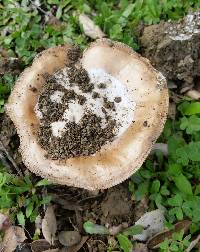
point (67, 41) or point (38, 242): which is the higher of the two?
point (67, 41)

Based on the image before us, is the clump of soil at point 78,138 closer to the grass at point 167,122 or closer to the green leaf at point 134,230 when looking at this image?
the grass at point 167,122

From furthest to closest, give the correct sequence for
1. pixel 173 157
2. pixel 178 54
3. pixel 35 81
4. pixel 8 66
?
1. pixel 8 66
2. pixel 178 54
3. pixel 173 157
4. pixel 35 81

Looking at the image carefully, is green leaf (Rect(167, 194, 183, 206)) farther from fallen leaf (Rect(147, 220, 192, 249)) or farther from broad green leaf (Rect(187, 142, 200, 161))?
broad green leaf (Rect(187, 142, 200, 161))

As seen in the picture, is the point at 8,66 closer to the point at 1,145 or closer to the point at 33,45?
the point at 33,45

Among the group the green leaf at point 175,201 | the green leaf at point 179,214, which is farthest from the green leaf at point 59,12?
the green leaf at point 179,214

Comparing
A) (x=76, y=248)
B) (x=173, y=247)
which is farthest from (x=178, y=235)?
(x=76, y=248)

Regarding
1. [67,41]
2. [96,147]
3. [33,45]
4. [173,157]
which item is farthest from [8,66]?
[173,157]

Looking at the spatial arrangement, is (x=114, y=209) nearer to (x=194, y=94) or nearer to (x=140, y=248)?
(x=140, y=248)

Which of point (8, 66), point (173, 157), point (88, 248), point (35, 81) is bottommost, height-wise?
point (88, 248)
